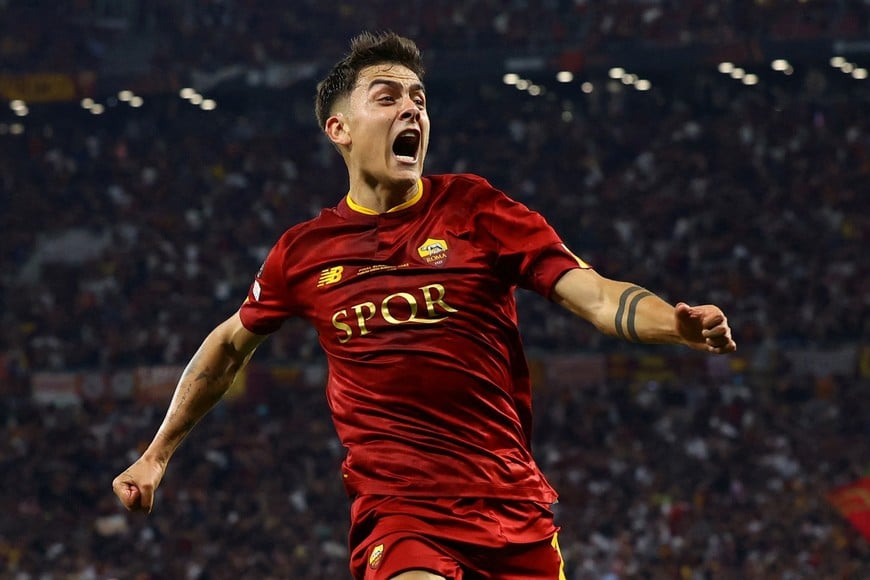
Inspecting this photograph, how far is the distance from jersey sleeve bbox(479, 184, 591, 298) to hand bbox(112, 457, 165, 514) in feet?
4.57

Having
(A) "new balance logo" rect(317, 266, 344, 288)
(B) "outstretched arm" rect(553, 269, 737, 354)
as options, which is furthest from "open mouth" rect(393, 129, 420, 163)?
(B) "outstretched arm" rect(553, 269, 737, 354)

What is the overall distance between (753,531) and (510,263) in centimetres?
1379

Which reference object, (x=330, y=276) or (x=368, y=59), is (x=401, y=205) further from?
(x=368, y=59)

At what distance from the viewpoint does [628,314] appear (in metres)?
3.93

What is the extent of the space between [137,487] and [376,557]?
905 millimetres

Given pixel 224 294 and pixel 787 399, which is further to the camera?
pixel 224 294

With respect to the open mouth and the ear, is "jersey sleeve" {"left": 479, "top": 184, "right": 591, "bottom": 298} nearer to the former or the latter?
the open mouth

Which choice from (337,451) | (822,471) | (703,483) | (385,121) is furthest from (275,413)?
(385,121)

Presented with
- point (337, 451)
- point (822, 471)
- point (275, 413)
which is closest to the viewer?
point (822, 471)

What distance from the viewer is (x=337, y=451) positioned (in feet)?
67.8

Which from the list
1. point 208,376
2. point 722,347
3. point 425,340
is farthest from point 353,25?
point 722,347

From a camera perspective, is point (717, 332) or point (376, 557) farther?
point (376, 557)

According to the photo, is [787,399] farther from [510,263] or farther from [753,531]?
[510,263]

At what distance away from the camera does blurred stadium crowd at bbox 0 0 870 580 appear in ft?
60.8
